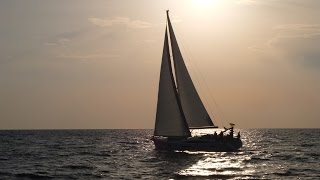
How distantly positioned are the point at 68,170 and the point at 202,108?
885 inches

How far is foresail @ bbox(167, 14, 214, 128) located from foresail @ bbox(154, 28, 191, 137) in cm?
119

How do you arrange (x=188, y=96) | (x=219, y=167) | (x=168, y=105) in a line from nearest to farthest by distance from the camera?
(x=219, y=167)
(x=168, y=105)
(x=188, y=96)

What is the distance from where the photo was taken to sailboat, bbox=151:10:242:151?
204 ft

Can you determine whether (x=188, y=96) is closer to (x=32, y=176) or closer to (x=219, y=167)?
(x=219, y=167)

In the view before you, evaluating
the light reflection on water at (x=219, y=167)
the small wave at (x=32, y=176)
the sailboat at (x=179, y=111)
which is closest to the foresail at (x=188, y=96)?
the sailboat at (x=179, y=111)

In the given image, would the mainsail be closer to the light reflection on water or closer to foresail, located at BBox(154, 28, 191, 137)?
foresail, located at BBox(154, 28, 191, 137)

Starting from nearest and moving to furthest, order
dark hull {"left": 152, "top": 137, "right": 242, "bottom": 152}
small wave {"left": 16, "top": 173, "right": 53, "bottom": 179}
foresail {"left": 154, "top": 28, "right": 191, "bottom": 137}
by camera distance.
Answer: small wave {"left": 16, "top": 173, "right": 53, "bottom": 179} < foresail {"left": 154, "top": 28, "right": 191, "bottom": 137} < dark hull {"left": 152, "top": 137, "right": 242, "bottom": 152}

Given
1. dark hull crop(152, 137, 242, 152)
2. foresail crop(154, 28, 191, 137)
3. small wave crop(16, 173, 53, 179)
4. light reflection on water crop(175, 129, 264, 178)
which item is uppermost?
foresail crop(154, 28, 191, 137)

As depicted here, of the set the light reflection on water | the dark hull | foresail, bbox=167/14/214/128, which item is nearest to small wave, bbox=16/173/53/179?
the light reflection on water

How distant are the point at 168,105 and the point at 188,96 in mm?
2909

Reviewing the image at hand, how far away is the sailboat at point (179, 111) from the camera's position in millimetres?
62062

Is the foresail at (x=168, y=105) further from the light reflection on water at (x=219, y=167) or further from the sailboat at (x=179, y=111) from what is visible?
the light reflection on water at (x=219, y=167)

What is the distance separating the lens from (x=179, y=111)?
62.3 metres

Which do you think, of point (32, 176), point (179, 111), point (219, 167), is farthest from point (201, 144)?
point (32, 176)
